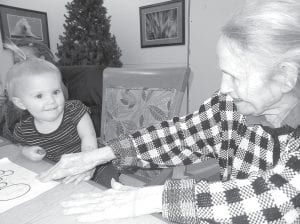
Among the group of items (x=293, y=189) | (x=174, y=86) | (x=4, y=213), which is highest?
(x=174, y=86)

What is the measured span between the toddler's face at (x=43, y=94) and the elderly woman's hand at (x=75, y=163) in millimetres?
418

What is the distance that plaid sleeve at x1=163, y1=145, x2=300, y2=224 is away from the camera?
0.54 m

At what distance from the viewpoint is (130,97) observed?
1.39m

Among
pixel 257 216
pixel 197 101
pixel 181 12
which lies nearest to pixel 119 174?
pixel 257 216

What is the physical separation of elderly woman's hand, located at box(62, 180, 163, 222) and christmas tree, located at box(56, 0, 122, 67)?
9.46ft

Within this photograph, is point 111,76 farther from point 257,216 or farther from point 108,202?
point 257,216

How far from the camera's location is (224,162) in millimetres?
985

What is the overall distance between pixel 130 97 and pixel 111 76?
0.63 ft

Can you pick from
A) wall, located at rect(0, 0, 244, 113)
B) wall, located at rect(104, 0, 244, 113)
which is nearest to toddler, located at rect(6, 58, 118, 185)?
wall, located at rect(0, 0, 244, 113)

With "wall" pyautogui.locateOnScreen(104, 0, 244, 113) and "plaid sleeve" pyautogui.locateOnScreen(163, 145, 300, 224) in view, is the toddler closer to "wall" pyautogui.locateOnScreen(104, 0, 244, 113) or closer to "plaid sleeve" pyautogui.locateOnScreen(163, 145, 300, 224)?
"plaid sleeve" pyautogui.locateOnScreen(163, 145, 300, 224)

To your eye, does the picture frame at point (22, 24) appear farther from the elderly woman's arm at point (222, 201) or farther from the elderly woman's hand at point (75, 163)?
the elderly woman's arm at point (222, 201)

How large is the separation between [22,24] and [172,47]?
2140 mm

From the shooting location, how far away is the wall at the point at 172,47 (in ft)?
9.60

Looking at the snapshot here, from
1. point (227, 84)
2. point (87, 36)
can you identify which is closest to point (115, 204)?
point (227, 84)
